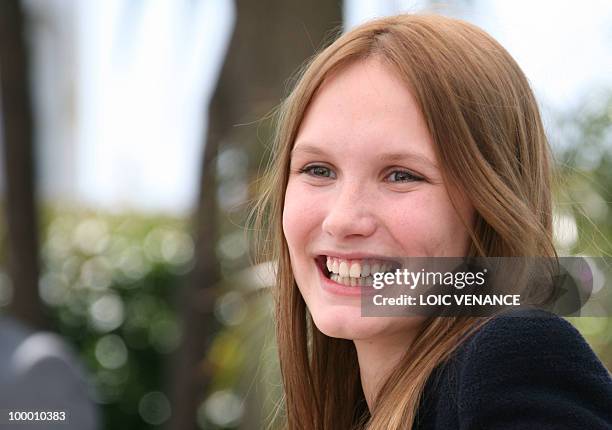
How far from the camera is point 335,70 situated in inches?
59.6

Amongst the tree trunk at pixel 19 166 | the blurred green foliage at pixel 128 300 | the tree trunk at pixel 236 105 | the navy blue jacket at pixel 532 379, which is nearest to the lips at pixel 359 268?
the navy blue jacket at pixel 532 379

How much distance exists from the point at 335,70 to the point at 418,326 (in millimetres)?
423

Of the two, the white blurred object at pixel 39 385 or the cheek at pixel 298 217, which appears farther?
the white blurred object at pixel 39 385

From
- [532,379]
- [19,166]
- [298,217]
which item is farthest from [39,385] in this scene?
[19,166]

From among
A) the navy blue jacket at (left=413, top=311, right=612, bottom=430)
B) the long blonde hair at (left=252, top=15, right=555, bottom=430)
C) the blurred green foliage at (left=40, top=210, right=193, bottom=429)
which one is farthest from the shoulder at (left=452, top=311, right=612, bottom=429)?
the blurred green foliage at (left=40, top=210, right=193, bottom=429)

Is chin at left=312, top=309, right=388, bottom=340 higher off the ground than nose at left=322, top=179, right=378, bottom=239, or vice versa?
nose at left=322, top=179, right=378, bottom=239

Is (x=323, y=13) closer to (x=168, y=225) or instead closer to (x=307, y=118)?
(x=307, y=118)

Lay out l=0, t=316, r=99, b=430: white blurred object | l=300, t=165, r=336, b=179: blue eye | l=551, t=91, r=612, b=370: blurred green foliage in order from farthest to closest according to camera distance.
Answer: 1. l=551, t=91, r=612, b=370: blurred green foliage
2. l=0, t=316, r=99, b=430: white blurred object
3. l=300, t=165, r=336, b=179: blue eye

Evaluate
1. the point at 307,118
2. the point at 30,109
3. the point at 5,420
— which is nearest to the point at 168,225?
the point at 30,109

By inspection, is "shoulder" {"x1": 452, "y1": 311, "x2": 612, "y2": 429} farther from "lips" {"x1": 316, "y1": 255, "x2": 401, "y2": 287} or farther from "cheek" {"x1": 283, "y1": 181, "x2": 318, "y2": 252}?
"cheek" {"x1": 283, "y1": 181, "x2": 318, "y2": 252}

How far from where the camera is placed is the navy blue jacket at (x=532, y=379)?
113cm

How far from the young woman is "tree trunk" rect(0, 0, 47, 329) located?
4417mm

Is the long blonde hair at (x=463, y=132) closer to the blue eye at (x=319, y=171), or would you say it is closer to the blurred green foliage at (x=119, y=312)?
the blue eye at (x=319, y=171)

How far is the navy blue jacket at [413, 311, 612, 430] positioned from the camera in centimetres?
113
